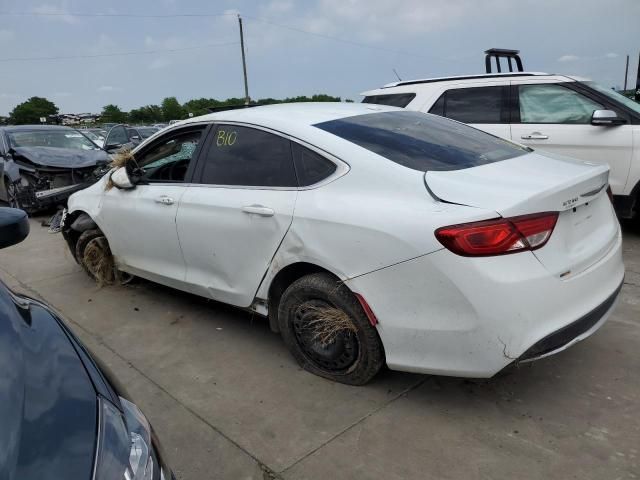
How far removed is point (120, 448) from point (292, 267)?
1741mm

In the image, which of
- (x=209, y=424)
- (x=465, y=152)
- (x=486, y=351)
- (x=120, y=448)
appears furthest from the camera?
(x=465, y=152)

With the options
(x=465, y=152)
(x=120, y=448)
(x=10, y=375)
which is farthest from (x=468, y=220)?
(x=10, y=375)

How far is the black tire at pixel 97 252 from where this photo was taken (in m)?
4.71

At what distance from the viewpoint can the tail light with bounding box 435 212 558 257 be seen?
2.30 metres

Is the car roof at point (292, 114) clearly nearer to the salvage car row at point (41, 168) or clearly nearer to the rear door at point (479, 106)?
the rear door at point (479, 106)

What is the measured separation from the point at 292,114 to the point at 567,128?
358 centimetres

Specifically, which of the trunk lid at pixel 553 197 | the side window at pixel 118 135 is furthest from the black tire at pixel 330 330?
the side window at pixel 118 135

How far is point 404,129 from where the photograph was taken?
319cm

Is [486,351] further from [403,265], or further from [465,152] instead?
[465,152]

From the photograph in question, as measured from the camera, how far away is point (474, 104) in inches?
241

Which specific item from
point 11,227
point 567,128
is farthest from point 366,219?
point 567,128

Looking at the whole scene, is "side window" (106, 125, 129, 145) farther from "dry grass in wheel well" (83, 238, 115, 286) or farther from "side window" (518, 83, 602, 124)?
"side window" (518, 83, 602, 124)

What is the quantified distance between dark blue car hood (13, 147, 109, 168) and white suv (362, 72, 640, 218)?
209 inches

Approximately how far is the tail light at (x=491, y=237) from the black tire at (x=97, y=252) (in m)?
3.43
